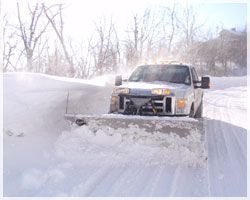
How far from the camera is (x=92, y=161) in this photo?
364 cm

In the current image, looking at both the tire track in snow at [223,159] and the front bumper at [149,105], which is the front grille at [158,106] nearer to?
the front bumper at [149,105]

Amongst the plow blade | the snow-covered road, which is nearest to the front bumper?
the plow blade

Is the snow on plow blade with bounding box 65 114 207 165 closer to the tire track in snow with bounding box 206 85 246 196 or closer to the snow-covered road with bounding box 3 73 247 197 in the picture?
the snow-covered road with bounding box 3 73 247 197

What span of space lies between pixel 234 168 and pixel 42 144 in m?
3.40

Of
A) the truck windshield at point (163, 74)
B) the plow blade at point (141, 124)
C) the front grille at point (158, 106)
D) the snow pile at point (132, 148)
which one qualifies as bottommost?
the snow pile at point (132, 148)

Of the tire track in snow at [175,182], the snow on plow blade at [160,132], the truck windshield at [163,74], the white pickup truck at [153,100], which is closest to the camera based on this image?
the tire track in snow at [175,182]

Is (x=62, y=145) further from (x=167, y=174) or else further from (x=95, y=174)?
(x=167, y=174)

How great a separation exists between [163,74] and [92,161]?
2770 mm

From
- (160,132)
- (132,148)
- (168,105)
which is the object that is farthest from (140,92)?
(132,148)

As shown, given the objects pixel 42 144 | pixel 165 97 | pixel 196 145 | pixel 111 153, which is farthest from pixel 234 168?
pixel 42 144

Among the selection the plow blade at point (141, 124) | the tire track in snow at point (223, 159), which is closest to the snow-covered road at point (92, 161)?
the tire track in snow at point (223, 159)

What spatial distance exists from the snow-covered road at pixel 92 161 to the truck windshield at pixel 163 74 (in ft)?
5.04

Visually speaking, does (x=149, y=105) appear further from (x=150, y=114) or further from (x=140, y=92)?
(x=140, y=92)

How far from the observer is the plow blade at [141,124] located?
3633 mm
